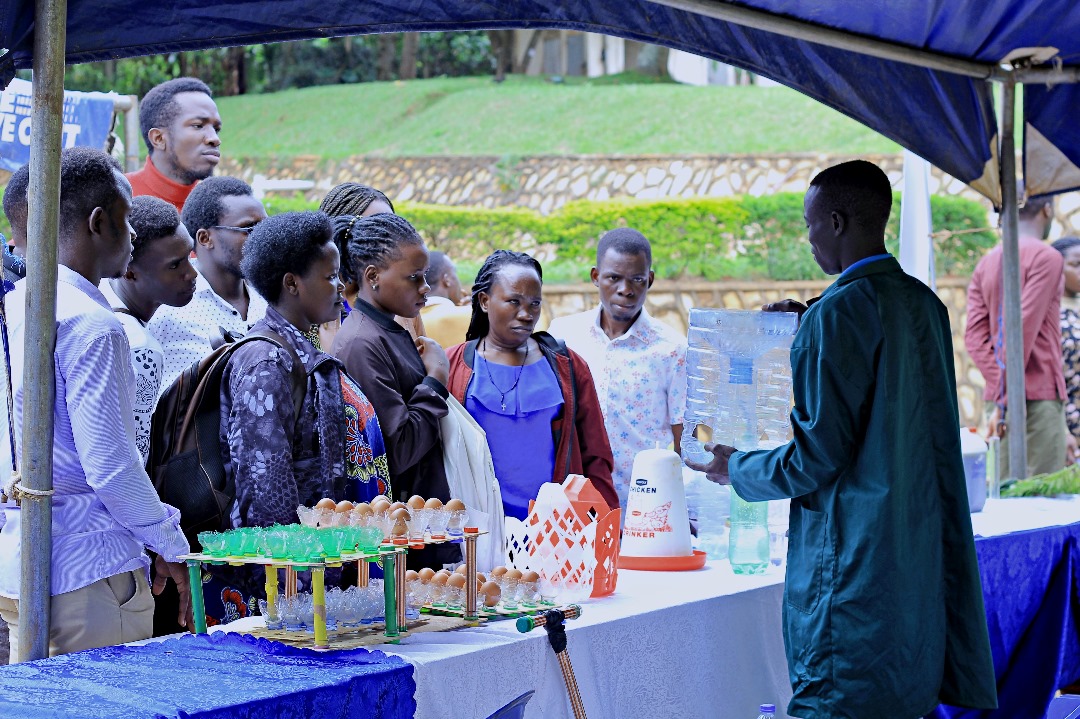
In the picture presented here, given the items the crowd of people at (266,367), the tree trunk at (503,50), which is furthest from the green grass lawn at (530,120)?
the crowd of people at (266,367)

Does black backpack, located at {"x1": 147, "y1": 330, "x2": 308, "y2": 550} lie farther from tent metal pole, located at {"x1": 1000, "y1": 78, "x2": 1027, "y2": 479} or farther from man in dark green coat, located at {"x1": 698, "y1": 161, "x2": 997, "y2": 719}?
tent metal pole, located at {"x1": 1000, "y1": 78, "x2": 1027, "y2": 479}

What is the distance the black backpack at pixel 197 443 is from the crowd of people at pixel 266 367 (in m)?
0.02

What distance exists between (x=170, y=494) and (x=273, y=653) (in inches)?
31.5

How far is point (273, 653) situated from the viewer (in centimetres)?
249

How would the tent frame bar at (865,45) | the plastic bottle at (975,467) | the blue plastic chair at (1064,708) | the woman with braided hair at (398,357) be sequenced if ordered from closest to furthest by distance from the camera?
the woman with braided hair at (398,357), the tent frame bar at (865,45), the blue plastic chair at (1064,708), the plastic bottle at (975,467)

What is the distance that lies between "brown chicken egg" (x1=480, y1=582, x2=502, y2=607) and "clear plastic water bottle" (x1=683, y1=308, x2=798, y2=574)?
96 centimetres

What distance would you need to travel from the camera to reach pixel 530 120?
22.3 metres

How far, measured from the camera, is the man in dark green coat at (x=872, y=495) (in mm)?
2932

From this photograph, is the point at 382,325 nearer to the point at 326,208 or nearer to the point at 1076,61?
the point at 326,208

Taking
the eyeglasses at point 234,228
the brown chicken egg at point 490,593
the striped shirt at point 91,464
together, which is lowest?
the brown chicken egg at point 490,593

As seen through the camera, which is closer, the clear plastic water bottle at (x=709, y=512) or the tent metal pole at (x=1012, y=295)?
the clear plastic water bottle at (x=709, y=512)

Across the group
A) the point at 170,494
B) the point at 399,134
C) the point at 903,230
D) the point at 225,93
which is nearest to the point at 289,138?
the point at 399,134

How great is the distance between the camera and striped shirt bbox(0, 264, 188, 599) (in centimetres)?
257

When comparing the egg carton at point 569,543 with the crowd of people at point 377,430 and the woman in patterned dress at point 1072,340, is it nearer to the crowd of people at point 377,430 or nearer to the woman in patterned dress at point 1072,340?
the crowd of people at point 377,430
